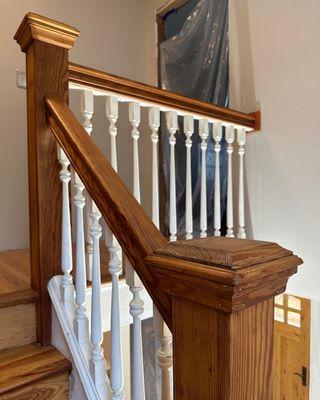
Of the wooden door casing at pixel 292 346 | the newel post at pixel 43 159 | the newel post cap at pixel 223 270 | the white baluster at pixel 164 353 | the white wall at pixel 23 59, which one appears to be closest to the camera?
the newel post cap at pixel 223 270

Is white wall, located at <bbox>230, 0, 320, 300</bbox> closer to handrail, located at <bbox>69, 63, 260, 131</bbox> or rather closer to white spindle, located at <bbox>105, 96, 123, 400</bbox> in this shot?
handrail, located at <bbox>69, 63, 260, 131</bbox>

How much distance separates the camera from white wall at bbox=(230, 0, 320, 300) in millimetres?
1770

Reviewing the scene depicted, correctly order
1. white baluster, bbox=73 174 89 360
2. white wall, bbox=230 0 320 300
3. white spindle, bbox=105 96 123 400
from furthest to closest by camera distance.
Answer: white wall, bbox=230 0 320 300 < white baluster, bbox=73 174 89 360 < white spindle, bbox=105 96 123 400

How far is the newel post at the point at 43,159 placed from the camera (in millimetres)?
1057

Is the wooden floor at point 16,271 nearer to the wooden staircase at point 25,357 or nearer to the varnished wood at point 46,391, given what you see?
the wooden staircase at point 25,357

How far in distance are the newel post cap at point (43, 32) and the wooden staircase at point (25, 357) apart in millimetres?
829

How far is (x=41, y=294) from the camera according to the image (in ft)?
3.52

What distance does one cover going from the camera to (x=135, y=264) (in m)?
0.67

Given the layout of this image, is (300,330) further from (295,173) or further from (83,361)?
(83,361)

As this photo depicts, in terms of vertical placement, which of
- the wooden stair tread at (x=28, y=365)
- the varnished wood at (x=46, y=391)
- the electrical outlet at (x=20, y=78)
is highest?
the electrical outlet at (x=20, y=78)

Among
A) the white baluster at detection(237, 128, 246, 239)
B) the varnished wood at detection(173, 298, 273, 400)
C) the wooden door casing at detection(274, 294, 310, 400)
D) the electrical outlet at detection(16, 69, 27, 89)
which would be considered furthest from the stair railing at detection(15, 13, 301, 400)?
the wooden door casing at detection(274, 294, 310, 400)

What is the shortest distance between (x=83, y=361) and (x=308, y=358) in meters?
1.71

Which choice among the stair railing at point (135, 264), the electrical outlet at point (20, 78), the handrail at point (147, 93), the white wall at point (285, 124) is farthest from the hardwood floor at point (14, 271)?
the white wall at point (285, 124)

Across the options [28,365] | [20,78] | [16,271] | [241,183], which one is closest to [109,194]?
[28,365]
